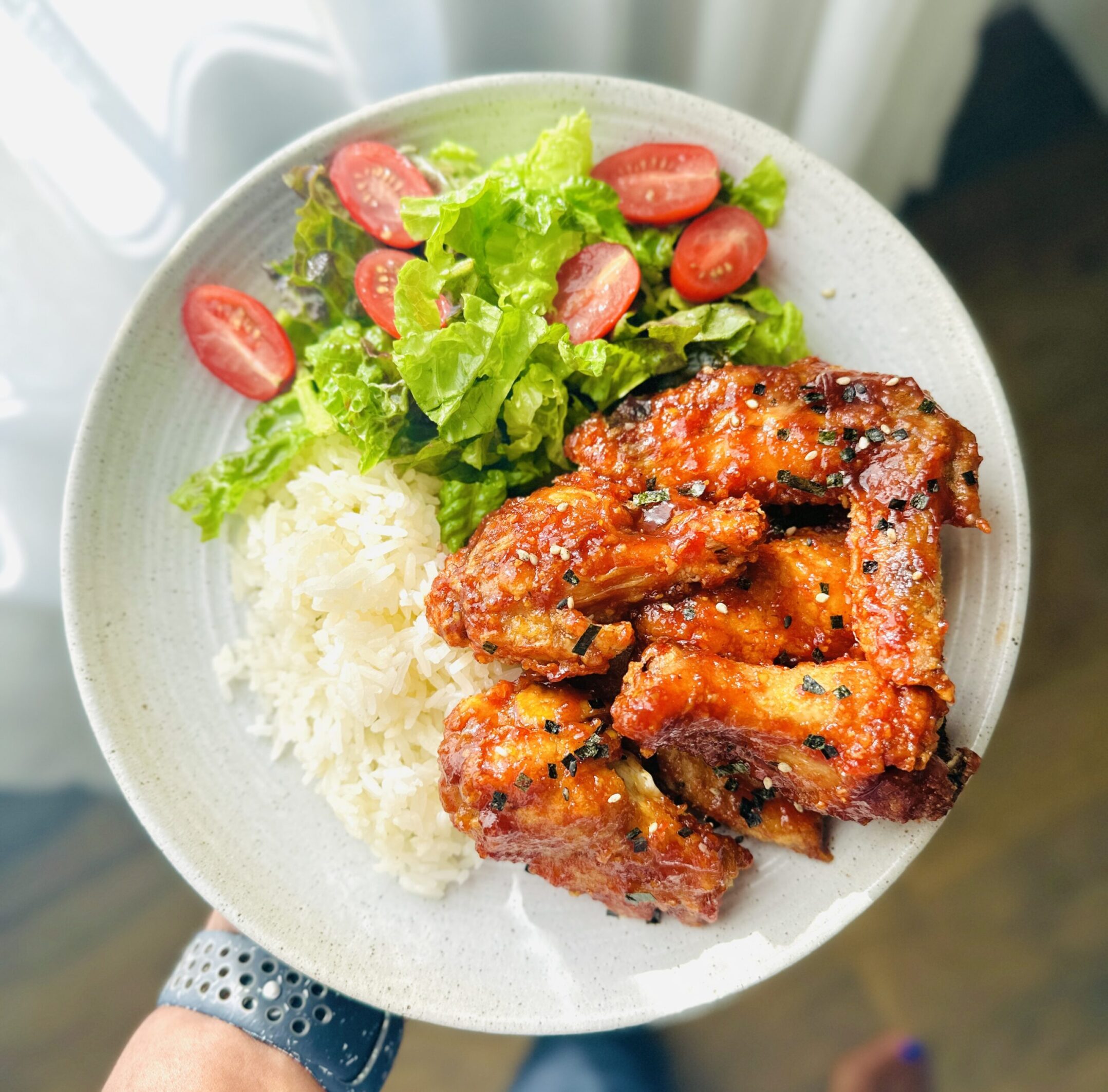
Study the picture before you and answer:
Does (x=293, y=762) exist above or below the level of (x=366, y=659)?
below

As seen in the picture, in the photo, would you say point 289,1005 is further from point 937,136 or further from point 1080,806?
point 937,136

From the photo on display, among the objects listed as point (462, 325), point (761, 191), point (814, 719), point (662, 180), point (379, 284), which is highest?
point (379, 284)

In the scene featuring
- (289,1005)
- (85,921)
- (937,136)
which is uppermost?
(937,136)

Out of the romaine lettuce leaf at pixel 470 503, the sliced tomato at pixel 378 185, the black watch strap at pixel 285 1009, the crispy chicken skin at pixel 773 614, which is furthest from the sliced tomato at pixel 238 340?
the black watch strap at pixel 285 1009

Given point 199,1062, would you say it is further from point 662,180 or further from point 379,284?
point 662,180

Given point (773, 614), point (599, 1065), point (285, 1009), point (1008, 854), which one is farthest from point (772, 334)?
point (599, 1065)

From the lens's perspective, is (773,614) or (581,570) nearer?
(581,570)

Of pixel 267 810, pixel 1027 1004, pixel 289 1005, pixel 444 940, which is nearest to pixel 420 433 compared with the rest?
pixel 267 810
